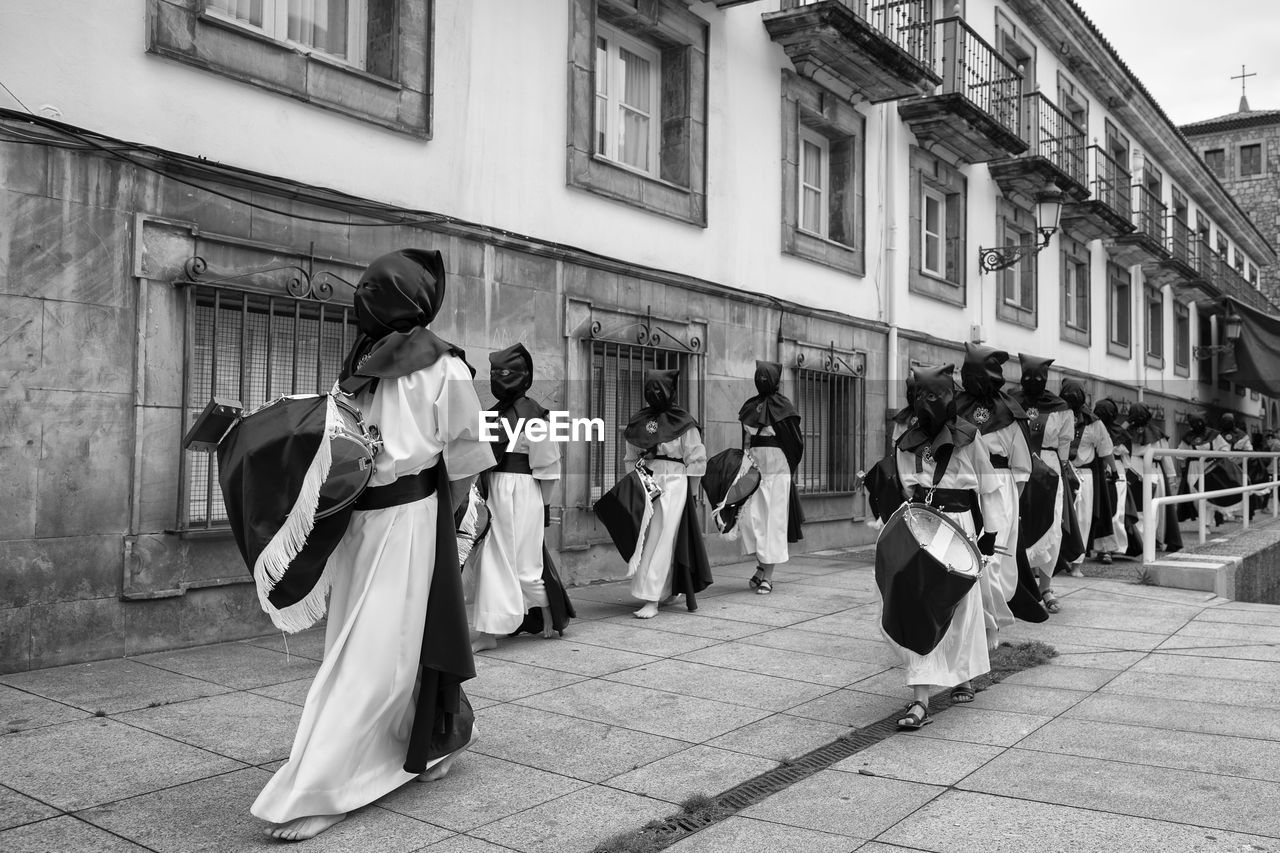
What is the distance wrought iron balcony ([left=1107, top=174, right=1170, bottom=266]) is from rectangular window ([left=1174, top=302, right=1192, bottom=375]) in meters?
3.04

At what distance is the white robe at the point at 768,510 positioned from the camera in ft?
31.3

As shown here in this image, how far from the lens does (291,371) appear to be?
24.5ft

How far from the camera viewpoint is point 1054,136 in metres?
20.0

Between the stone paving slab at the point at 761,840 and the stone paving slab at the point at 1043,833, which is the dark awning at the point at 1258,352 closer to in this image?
the stone paving slab at the point at 1043,833

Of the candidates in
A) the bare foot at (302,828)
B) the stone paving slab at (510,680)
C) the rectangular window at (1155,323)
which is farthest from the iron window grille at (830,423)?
the rectangular window at (1155,323)

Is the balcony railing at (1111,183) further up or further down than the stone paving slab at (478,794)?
further up

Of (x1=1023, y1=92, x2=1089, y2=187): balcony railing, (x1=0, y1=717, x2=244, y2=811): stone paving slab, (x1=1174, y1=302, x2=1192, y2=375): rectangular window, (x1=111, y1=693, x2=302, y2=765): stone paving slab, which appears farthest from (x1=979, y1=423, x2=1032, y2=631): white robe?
(x1=1174, y1=302, x2=1192, y2=375): rectangular window

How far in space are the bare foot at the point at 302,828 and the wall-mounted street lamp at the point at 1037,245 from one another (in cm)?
1474

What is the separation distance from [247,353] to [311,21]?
8.42 feet

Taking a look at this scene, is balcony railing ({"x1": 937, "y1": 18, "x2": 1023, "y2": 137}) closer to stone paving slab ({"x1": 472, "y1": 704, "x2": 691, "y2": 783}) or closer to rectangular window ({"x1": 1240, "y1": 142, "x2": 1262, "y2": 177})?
stone paving slab ({"x1": 472, "y1": 704, "x2": 691, "y2": 783})

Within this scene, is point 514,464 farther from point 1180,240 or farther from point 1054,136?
point 1180,240

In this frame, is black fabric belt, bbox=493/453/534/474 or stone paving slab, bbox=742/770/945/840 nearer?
stone paving slab, bbox=742/770/945/840

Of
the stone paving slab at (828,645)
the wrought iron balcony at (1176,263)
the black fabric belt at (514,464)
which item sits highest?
the wrought iron balcony at (1176,263)

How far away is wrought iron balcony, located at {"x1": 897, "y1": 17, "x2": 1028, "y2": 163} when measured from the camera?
1505cm
